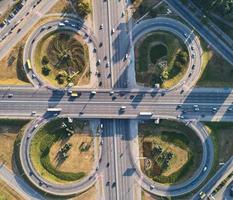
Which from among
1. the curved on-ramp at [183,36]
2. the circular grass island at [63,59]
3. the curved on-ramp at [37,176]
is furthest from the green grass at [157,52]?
the curved on-ramp at [37,176]

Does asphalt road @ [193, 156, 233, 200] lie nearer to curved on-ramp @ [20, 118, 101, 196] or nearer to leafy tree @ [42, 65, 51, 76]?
curved on-ramp @ [20, 118, 101, 196]

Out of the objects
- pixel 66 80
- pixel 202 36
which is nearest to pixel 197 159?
pixel 202 36

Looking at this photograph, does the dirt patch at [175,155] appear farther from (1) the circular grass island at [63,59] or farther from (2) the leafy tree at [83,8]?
(2) the leafy tree at [83,8]

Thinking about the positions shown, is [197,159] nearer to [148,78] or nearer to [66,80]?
[148,78]

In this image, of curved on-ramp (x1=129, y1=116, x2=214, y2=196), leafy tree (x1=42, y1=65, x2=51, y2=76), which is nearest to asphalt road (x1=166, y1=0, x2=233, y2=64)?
curved on-ramp (x1=129, y1=116, x2=214, y2=196)

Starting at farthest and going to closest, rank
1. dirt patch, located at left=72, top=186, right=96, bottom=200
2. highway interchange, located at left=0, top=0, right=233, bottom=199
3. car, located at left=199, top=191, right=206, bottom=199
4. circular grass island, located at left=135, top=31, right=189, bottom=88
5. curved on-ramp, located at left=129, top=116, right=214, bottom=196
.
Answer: circular grass island, located at left=135, top=31, right=189, bottom=88
car, located at left=199, top=191, right=206, bottom=199
curved on-ramp, located at left=129, top=116, right=214, bottom=196
dirt patch, located at left=72, top=186, right=96, bottom=200
highway interchange, located at left=0, top=0, right=233, bottom=199

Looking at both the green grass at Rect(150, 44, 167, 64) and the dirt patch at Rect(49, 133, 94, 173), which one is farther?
the green grass at Rect(150, 44, 167, 64)
